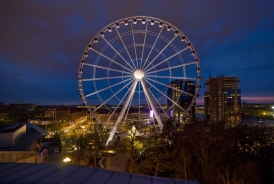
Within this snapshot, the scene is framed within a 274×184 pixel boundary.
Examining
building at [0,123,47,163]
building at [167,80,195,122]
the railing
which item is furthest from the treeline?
the railing

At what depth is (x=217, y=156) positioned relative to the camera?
20.2m

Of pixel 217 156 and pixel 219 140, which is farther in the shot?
pixel 219 140

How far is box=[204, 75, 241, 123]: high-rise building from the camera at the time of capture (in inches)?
3782

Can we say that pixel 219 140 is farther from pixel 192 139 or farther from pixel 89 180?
pixel 89 180

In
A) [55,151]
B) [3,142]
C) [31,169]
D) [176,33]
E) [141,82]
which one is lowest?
[55,151]

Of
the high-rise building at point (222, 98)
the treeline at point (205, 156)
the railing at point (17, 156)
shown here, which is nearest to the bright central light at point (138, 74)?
the treeline at point (205, 156)

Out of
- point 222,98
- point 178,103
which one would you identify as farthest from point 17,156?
point 222,98

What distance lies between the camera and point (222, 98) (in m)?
97.9

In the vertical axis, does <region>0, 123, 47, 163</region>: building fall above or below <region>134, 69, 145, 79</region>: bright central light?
below

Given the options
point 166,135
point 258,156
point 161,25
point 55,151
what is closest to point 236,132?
point 258,156

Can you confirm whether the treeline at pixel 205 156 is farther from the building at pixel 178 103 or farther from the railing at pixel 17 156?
the railing at pixel 17 156

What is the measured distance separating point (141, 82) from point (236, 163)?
11.3 meters

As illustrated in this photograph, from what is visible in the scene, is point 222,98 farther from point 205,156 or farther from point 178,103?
point 205,156

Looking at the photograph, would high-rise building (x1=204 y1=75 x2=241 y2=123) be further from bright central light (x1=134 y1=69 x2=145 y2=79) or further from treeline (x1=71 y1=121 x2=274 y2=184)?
bright central light (x1=134 y1=69 x2=145 y2=79)
